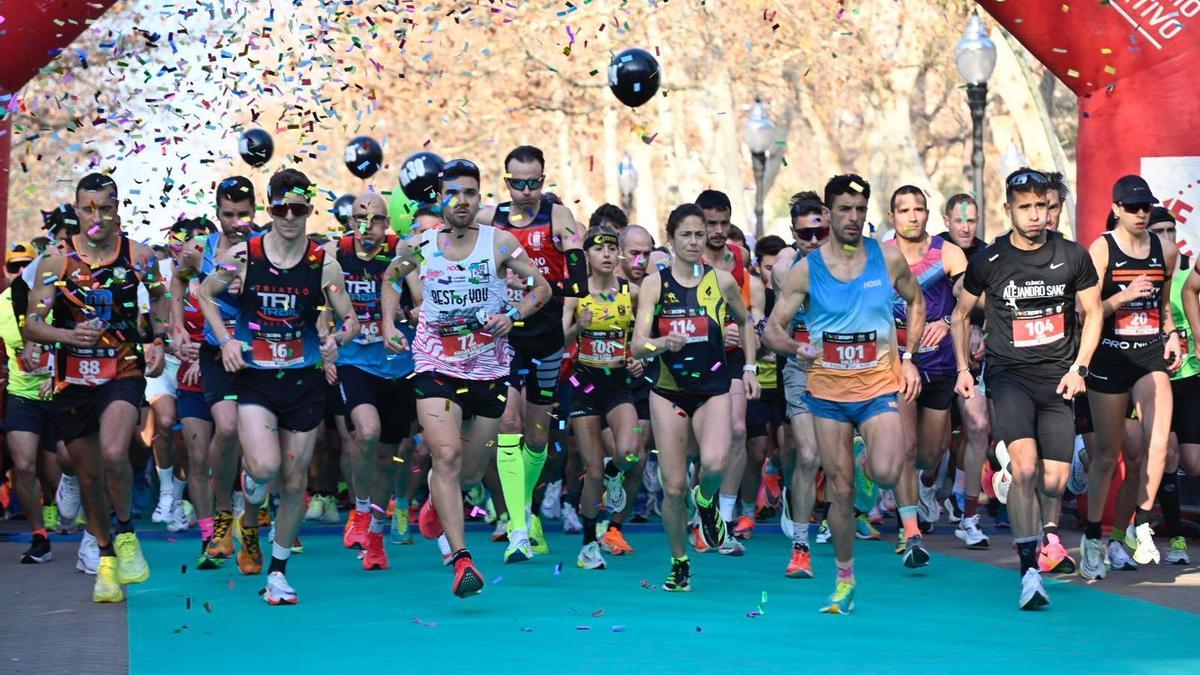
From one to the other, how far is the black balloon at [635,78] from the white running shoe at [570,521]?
305cm

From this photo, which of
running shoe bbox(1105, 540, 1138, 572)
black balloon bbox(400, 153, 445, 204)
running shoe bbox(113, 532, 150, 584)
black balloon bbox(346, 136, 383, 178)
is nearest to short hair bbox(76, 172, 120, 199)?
running shoe bbox(113, 532, 150, 584)

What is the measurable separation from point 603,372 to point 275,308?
9.16ft

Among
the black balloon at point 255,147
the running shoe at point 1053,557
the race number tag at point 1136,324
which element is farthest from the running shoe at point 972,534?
the black balloon at point 255,147

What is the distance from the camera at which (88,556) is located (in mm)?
12547

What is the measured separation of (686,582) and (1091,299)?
8.64ft

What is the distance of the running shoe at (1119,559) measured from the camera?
12.5 metres

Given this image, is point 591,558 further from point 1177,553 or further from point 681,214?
point 1177,553

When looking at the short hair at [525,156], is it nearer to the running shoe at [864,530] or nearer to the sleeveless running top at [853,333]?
the sleeveless running top at [853,333]

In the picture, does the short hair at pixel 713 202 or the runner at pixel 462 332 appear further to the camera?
the short hair at pixel 713 202

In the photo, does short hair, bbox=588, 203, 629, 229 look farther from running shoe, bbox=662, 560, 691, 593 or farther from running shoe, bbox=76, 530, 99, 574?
running shoe, bbox=76, 530, 99, 574

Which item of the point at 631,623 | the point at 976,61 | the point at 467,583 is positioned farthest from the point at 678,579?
the point at 976,61

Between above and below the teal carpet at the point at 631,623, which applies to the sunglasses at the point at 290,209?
above

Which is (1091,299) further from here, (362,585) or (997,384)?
(362,585)

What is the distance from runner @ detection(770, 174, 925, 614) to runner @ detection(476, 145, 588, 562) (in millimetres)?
2106
